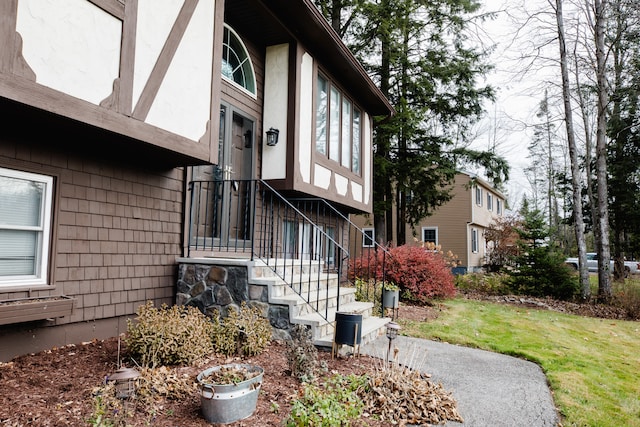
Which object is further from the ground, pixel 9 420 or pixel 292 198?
pixel 292 198

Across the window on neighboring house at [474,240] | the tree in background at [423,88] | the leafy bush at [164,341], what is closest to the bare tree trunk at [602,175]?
the tree in background at [423,88]

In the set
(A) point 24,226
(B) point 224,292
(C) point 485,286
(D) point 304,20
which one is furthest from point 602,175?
(A) point 24,226

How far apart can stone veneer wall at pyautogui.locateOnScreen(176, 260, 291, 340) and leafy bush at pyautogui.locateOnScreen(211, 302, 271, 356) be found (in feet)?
1.03

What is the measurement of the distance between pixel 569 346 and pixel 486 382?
9.37 feet

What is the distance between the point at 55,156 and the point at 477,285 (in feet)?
40.4

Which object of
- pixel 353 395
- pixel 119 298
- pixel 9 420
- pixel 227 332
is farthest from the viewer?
pixel 119 298

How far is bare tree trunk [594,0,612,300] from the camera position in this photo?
1062 cm

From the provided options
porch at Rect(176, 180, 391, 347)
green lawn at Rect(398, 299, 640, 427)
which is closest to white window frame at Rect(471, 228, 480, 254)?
green lawn at Rect(398, 299, 640, 427)

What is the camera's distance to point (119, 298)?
4672 millimetres

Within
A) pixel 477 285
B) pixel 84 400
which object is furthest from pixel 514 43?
pixel 84 400

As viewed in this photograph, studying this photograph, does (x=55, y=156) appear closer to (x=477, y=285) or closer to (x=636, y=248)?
(x=477, y=285)

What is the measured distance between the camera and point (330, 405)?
2.98m

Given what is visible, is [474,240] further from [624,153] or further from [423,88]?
[423,88]

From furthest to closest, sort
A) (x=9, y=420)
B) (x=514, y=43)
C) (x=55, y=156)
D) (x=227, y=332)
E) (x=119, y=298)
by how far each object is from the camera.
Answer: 1. (x=514, y=43)
2. (x=119, y=298)
3. (x=227, y=332)
4. (x=55, y=156)
5. (x=9, y=420)
